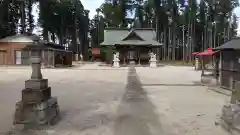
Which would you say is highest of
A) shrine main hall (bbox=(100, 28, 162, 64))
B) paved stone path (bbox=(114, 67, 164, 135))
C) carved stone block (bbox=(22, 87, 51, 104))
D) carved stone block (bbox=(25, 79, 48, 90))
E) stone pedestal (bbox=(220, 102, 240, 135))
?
shrine main hall (bbox=(100, 28, 162, 64))

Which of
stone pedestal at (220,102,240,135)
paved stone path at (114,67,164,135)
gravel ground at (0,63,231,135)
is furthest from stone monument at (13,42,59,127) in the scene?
stone pedestal at (220,102,240,135)

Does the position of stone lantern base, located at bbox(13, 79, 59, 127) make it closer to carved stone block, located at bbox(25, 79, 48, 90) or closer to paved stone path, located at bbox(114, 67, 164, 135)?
carved stone block, located at bbox(25, 79, 48, 90)

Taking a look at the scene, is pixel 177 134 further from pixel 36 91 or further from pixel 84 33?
pixel 84 33

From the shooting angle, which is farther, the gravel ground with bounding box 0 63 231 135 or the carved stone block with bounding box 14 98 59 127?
the carved stone block with bounding box 14 98 59 127

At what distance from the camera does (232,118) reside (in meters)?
6.03

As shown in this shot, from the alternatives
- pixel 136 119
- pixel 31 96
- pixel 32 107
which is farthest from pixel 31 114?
pixel 136 119

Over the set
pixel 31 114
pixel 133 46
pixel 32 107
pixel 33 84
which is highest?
pixel 133 46

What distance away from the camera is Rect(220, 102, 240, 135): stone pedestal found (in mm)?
5839

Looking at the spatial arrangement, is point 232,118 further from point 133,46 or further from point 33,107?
point 133,46

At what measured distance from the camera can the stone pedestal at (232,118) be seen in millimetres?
5839

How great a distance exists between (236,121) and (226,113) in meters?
0.55

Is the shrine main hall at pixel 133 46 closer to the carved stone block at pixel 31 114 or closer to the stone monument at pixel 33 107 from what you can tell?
the stone monument at pixel 33 107

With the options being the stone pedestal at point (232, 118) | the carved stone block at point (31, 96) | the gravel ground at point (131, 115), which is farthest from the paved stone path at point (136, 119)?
the carved stone block at point (31, 96)

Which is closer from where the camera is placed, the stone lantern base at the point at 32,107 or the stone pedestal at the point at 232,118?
the stone pedestal at the point at 232,118
